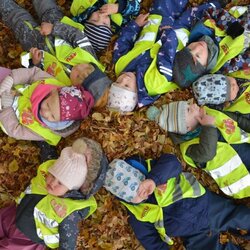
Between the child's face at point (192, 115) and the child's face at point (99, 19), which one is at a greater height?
the child's face at point (99, 19)

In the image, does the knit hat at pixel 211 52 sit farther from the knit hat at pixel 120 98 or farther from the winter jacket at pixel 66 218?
the winter jacket at pixel 66 218

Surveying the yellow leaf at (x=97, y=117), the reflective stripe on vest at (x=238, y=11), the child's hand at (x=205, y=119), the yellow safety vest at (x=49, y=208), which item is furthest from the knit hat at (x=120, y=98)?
the reflective stripe on vest at (x=238, y=11)

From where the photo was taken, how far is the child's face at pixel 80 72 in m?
Answer: 3.41

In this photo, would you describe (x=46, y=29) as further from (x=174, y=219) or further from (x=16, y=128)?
(x=174, y=219)

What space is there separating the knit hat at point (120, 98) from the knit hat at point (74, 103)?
6.6 inches

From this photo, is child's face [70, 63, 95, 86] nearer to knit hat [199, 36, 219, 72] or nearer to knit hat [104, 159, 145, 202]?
knit hat [104, 159, 145, 202]

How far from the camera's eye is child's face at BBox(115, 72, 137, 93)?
3453 mm

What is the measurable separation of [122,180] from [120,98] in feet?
2.07

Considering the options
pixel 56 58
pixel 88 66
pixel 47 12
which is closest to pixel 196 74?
pixel 88 66

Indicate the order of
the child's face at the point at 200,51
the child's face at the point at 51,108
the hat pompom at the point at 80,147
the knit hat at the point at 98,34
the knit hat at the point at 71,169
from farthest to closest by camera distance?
the knit hat at the point at 98,34 → the child's face at the point at 200,51 → the child's face at the point at 51,108 → the hat pompom at the point at 80,147 → the knit hat at the point at 71,169

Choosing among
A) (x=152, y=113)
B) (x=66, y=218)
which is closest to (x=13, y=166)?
(x=66, y=218)

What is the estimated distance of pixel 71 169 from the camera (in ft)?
9.68

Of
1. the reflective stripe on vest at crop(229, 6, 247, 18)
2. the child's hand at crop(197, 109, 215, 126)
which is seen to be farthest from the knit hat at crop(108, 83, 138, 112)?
the reflective stripe on vest at crop(229, 6, 247, 18)

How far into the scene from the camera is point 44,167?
10.6ft
